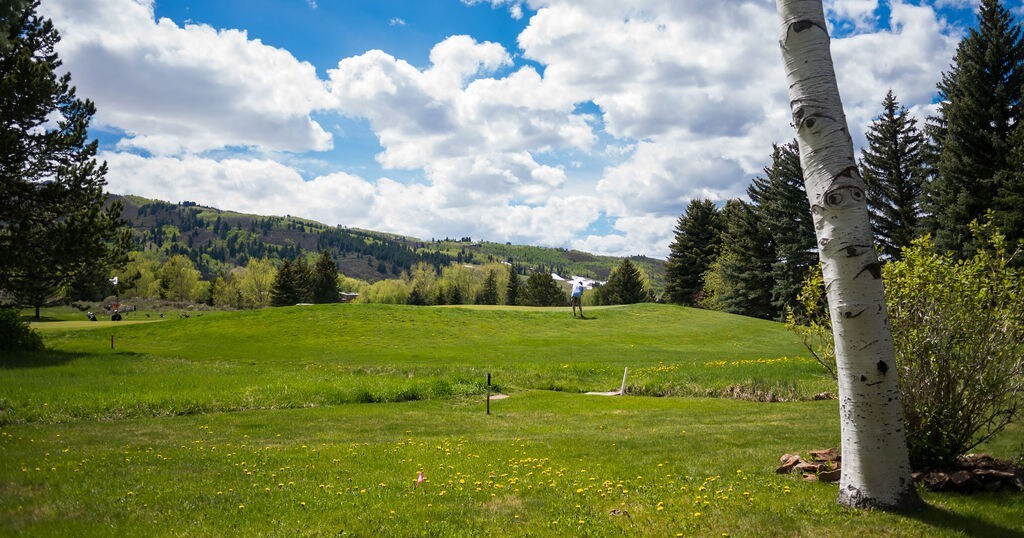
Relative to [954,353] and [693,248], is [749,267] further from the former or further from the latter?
[954,353]

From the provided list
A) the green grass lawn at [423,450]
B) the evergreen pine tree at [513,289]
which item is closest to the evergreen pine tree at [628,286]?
the evergreen pine tree at [513,289]

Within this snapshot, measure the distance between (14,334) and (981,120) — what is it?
5715cm

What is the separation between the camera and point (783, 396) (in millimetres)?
19453

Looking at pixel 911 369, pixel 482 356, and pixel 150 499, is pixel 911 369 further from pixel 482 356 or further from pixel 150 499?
pixel 482 356

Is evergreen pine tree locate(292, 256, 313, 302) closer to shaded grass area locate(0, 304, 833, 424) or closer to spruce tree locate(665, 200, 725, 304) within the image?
shaded grass area locate(0, 304, 833, 424)

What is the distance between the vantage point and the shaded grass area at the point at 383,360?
18.7m

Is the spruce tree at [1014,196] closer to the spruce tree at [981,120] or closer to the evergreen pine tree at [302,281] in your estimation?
the spruce tree at [981,120]

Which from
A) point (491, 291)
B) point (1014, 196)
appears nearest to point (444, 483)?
point (1014, 196)

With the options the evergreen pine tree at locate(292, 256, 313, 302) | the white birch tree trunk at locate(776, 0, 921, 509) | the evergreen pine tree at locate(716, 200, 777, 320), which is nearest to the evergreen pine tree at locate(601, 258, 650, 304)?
the evergreen pine tree at locate(716, 200, 777, 320)

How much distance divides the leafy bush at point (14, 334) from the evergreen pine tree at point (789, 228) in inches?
2355

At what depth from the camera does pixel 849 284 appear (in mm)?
5730

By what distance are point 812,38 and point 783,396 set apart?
53.7 feet

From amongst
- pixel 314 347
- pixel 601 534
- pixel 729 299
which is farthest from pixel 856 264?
pixel 729 299

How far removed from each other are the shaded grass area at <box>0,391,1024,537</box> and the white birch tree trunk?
16.8 inches
